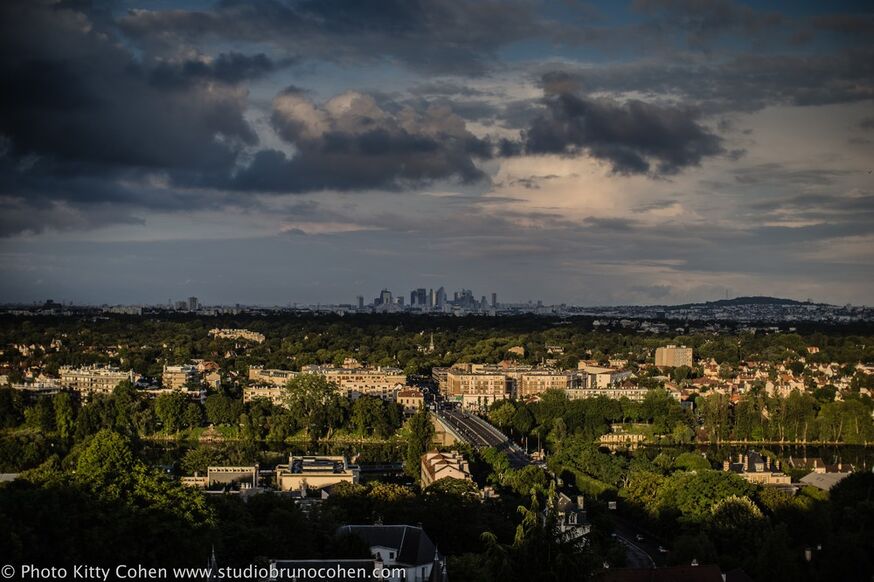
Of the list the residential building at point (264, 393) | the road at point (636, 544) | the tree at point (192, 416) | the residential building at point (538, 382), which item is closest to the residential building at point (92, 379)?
the residential building at point (264, 393)

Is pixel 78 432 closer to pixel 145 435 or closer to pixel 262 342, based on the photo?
pixel 145 435

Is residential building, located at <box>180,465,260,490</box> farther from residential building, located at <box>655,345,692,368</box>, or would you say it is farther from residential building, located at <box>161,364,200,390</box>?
residential building, located at <box>655,345,692,368</box>

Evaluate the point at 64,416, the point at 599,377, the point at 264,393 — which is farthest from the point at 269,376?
the point at 599,377

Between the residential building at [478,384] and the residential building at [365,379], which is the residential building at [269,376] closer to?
the residential building at [365,379]

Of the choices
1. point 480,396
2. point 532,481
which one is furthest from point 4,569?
point 480,396

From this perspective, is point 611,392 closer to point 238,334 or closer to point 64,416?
point 64,416

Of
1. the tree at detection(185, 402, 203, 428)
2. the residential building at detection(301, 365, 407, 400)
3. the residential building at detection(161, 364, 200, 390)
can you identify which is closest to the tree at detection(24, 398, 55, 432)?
the tree at detection(185, 402, 203, 428)
